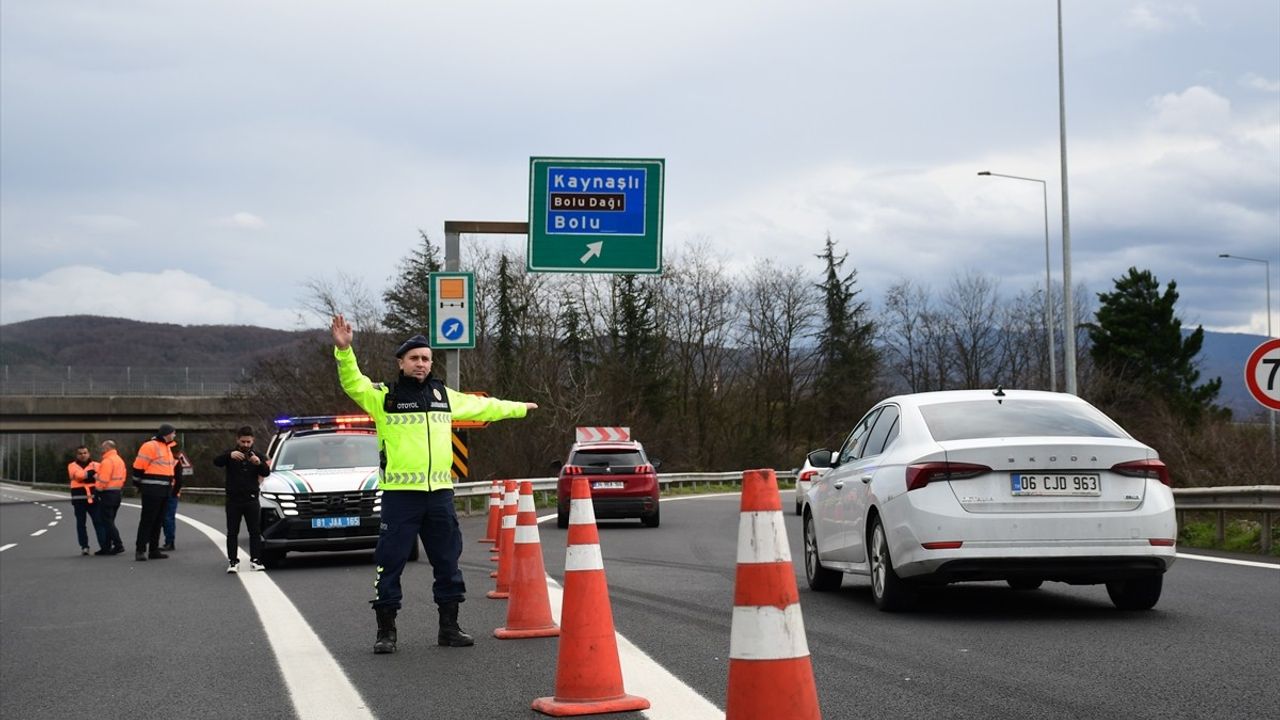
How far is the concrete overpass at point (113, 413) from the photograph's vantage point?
233 ft

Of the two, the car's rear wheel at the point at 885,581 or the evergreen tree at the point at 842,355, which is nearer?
the car's rear wheel at the point at 885,581

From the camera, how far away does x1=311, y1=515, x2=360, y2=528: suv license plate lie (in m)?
17.3

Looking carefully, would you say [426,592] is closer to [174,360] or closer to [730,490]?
[730,490]

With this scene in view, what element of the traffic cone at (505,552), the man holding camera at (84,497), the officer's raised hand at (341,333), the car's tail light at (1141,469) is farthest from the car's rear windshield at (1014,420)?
the man holding camera at (84,497)

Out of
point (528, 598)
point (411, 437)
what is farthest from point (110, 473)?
point (528, 598)

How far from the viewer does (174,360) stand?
6398 inches

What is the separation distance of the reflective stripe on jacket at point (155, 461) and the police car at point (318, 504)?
3.06 metres

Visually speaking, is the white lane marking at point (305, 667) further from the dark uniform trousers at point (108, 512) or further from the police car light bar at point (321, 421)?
the dark uniform trousers at point (108, 512)

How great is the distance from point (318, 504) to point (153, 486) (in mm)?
4446

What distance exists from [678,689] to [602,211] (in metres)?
18.2

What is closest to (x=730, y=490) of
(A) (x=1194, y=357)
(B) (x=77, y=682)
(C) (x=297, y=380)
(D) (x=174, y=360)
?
(C) (x=297, y=380)

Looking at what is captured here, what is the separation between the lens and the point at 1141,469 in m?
9.63

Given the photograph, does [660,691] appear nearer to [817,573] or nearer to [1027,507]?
[1027,507]

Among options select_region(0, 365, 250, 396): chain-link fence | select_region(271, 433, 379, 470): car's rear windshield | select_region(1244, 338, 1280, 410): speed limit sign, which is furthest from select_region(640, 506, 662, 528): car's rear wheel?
select_region(0, 365, 250, 396): chain-link fence
